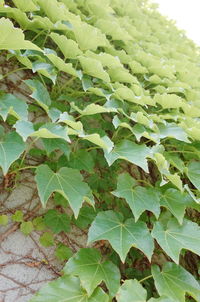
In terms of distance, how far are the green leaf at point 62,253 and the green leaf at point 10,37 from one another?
0.93m

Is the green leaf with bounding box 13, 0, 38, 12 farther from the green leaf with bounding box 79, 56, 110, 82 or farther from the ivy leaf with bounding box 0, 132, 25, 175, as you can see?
the ivy leaf with bounding box 0, 132, 25, 175

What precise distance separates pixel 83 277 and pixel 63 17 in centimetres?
134

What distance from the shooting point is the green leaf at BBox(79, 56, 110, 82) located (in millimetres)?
1512

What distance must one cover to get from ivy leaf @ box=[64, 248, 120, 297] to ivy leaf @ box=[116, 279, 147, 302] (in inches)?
2.4

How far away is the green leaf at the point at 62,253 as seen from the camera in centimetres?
148

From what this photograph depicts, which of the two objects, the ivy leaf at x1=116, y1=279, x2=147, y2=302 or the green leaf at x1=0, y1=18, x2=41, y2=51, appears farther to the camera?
the ivy leaf at x1=116, y1=279, x2=147, y2=302

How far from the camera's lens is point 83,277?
4.09 feet

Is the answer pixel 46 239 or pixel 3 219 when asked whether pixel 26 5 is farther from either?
pixel 46 239

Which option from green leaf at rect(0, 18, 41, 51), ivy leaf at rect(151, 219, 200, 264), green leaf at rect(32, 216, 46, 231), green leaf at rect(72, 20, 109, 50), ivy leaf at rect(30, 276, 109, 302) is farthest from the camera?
green leaf at rect(72, 20, 109, 50)

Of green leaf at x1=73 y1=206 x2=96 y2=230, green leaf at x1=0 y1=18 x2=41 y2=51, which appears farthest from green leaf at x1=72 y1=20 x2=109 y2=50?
green leaf at x1=73 y1=206 x2=96 y2=230

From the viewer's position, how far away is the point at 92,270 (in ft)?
4.32

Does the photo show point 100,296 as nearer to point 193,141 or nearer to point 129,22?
point 193,141

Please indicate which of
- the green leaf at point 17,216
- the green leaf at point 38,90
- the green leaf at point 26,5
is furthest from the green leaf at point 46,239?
the green leaf at point 26,5

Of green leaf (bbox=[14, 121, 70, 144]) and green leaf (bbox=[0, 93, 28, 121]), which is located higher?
green leaf (bbox=[14, 121, 70, 144])
